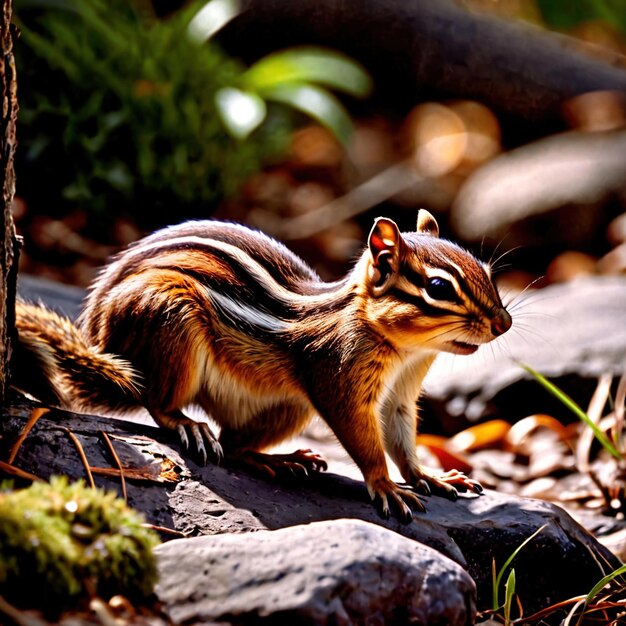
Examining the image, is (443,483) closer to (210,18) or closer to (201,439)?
(201,439)

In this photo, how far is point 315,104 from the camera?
7383mm

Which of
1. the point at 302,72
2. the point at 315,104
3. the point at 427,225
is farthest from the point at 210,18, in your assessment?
the point at 427,225

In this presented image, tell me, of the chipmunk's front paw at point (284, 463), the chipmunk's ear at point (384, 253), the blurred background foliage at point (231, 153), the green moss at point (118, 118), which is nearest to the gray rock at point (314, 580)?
the chipmunk's front paw at point (284, 463)

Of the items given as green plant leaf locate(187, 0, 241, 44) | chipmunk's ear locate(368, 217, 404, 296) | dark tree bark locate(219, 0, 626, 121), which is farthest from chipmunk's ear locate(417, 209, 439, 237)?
dark tree bark locate(219, 0, 626, 121)

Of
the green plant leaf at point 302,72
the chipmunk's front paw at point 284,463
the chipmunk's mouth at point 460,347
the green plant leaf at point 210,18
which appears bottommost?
the chipmunk's front paw at point 284,463

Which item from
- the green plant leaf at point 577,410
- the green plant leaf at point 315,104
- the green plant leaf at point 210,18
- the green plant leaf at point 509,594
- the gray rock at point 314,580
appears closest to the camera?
the gray rock at point 314,580

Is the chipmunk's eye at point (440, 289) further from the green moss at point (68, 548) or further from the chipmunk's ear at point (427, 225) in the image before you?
the green moss at point (68, 548)

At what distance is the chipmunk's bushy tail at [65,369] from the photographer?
9.68 feet

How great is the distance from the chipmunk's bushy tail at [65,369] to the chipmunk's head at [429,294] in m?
0.82

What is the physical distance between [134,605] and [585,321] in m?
3.77

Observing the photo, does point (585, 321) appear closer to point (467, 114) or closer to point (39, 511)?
point (39, 511)

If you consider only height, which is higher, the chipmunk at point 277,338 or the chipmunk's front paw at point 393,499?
the chipmunk at point 277,338

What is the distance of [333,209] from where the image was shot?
814 centimetres

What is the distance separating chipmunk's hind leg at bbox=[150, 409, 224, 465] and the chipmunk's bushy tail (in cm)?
11
